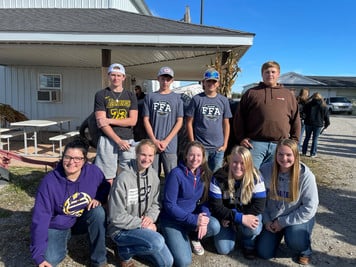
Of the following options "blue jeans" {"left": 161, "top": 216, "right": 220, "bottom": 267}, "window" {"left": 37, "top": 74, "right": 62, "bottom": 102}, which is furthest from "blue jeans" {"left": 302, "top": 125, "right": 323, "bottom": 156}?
"window" {"left": 37, "top": 74, "right": 62, "bottom": 102}

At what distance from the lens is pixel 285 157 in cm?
274

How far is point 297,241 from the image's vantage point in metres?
2.71

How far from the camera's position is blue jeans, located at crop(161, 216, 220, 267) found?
8.59ft

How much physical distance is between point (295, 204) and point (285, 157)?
46 cm

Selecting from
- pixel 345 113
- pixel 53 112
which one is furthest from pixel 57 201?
pixel 345 113

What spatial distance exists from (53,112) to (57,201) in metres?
8.84

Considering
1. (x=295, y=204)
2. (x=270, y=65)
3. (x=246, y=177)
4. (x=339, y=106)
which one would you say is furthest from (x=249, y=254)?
(x=339, y=106)

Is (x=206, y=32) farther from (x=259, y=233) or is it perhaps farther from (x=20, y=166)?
(x=20, y=166)

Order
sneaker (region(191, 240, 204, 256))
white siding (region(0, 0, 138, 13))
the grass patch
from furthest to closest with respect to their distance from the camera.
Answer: white siding (region(0, 0, 138, 13))
the grass patch
sneaker (region(191, 240, 204, 256))

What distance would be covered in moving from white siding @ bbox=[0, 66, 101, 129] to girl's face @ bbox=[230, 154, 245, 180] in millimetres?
Result: 8461

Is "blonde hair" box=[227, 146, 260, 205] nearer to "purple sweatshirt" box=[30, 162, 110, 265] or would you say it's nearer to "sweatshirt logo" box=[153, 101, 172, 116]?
"sweatshirt logo" box=[153, 101, 172, 116]

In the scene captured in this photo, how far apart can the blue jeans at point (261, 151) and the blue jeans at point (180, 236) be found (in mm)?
848

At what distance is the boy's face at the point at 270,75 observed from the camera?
124 inches

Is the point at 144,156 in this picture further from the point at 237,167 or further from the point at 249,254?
the point at 249,254
